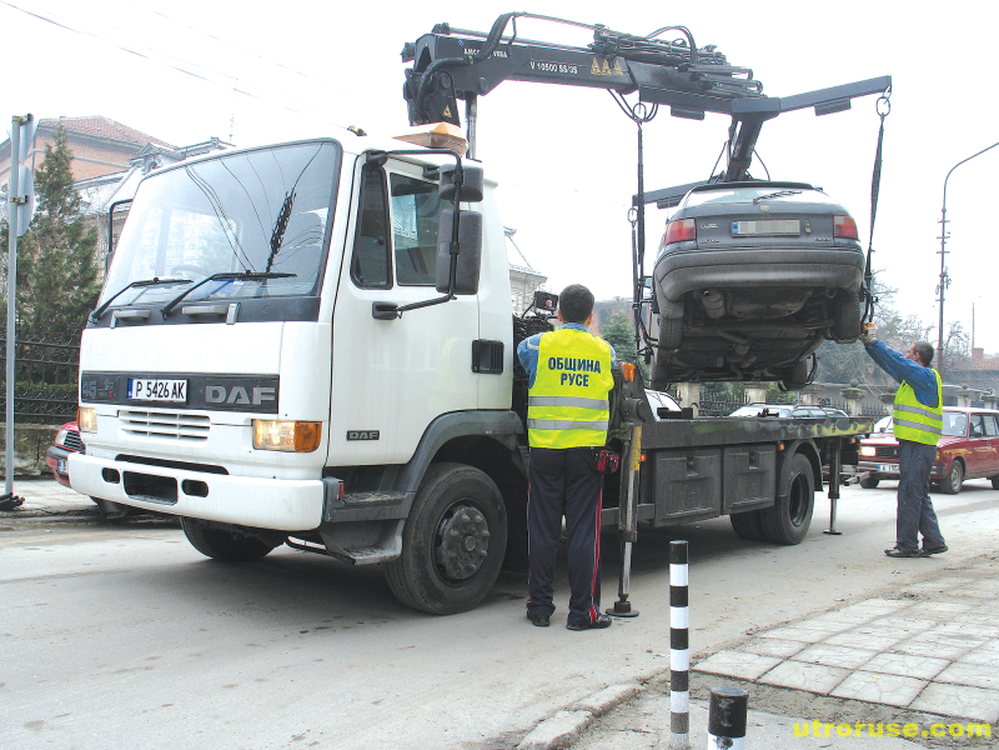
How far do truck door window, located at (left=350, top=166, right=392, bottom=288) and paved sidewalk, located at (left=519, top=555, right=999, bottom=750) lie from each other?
2.39m

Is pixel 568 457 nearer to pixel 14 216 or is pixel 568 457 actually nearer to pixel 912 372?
pixel 912 372

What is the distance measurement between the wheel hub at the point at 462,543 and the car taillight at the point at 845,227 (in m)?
3.69

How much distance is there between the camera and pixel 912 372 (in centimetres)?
802

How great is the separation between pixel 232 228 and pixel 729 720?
369 centimetres

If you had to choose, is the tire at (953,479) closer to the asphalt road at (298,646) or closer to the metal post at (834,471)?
the metal post at (834,471)

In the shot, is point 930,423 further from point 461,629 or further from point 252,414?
point 252,414

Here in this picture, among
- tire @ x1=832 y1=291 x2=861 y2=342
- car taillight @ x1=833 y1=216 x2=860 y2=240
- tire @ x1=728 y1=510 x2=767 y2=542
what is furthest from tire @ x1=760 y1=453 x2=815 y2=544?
car taillight @ x1=833 y1=216 x2=860 y2=240

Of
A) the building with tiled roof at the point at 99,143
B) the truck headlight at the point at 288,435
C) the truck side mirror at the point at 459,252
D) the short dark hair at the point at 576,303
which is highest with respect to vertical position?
the building with tiled roof at the point at 99,143

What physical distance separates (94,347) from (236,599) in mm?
1749

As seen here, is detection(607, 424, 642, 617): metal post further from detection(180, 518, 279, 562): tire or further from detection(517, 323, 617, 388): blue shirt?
detection(180, 518, 279, 562): tire

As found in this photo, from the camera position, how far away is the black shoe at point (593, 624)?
489 cm

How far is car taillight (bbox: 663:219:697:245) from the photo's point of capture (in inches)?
270

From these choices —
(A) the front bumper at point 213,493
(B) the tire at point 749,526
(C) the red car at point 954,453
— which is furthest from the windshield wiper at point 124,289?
(C) the red car at point 954,453

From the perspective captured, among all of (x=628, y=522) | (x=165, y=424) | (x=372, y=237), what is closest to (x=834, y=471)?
(x=628, y=522)
